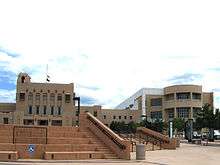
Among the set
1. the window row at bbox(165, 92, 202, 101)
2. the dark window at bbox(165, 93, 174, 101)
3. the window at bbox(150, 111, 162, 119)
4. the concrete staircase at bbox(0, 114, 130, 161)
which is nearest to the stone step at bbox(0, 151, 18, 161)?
the concrete staircase at bbox(0, 114, 130, 161)

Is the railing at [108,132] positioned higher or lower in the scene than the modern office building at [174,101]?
lower

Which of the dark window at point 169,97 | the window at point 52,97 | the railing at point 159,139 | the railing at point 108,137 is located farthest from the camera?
the dark window at point 169,97

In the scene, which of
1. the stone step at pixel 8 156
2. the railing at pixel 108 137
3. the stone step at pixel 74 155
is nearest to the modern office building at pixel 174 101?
the railing at pixel 108 137

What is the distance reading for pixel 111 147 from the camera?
26.3 metres

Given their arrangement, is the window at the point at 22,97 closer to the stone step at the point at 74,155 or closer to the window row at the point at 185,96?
the window row at the point at 185,96

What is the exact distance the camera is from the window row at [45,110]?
124m

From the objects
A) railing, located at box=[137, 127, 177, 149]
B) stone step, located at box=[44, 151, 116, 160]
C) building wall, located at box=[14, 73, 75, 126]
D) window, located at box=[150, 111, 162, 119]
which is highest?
building wall, located at box=[14, 73, 75, 126]

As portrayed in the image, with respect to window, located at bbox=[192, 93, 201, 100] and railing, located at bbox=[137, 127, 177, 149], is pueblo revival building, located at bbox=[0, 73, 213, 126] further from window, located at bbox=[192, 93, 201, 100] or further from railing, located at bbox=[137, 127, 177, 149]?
railing, located at bbox=[137, 127, 177, 149]

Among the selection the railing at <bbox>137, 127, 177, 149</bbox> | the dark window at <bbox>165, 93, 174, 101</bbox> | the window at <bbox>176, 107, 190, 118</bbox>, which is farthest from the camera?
the dark window at <bbox>165, 93, 174, 101</bbox>

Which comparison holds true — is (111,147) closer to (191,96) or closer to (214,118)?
(214,118)

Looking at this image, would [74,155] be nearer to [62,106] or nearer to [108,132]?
[108,132]

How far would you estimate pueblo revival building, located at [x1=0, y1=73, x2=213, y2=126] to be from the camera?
12206 cm

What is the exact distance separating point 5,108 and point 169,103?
2010 inches

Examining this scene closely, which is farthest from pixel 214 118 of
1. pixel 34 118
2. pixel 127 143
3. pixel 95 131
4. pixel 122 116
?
pixel 122 116
